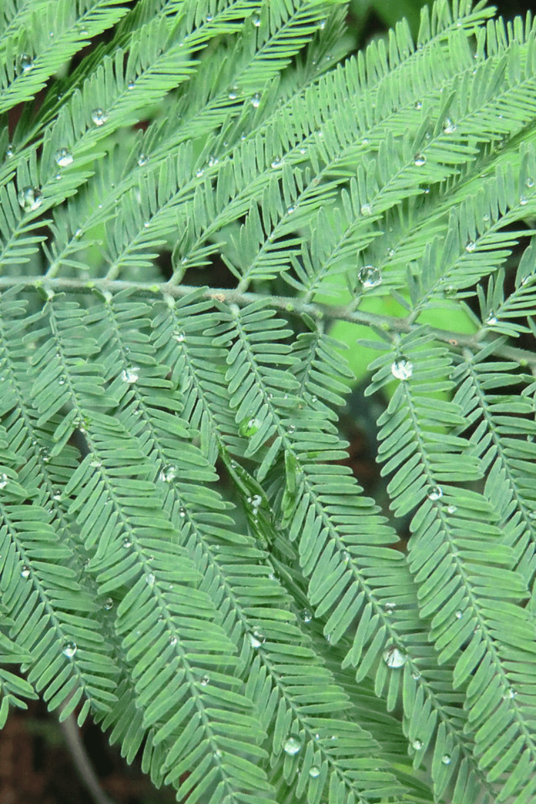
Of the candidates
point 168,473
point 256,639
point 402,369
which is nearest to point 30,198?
point 168,473

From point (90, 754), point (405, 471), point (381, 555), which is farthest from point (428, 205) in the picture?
point (90, 754)

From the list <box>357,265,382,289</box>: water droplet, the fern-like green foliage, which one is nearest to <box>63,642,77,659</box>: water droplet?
the fern-like green foliage

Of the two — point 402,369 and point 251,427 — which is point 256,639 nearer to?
point 251,427

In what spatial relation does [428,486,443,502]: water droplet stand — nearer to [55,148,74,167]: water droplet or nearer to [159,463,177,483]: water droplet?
[159,463,177,483]: water droplet

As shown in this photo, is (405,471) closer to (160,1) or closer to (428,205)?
(428,205)

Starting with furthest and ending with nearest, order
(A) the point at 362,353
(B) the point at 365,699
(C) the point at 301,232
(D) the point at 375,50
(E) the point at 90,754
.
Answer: (E) the point at 90,754 → (A) the point at 362,353 → (C) the point at 301,232 → (D) the point at 375,50 → (B) the point at 365,699

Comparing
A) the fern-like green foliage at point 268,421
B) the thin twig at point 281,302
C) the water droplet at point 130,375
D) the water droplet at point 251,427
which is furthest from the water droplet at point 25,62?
the water droplet at point 251,427

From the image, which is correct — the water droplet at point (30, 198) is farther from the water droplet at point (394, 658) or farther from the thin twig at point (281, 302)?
the water droplet at point (394, 658)
